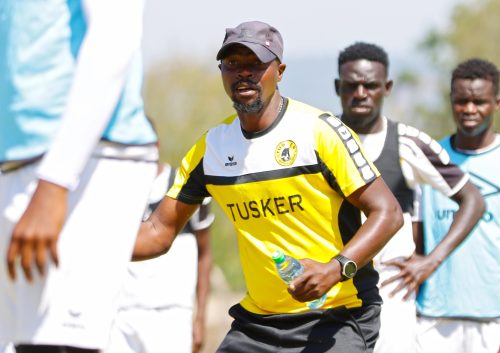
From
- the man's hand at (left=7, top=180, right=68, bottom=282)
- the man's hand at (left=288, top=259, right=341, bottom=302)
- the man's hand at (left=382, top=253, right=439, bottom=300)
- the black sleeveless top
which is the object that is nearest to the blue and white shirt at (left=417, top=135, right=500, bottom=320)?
the black sleeveless top

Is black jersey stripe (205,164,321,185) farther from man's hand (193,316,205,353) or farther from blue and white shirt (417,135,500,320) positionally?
man's hand (193,316,205,353)

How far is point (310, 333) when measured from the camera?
18.1 ft

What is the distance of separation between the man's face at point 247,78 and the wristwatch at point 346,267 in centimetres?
90

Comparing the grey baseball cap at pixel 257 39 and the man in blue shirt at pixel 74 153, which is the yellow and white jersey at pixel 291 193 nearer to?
the grey baseball cap at pixel 257 39

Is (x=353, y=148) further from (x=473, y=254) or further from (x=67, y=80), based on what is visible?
(x=473, y=254)

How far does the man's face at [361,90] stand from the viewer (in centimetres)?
830

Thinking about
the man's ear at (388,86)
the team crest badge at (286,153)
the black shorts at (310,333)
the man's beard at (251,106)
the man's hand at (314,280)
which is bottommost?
the black shorts at (310,333)

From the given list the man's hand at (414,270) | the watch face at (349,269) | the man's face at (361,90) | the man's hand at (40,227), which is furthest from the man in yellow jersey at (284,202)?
the man's face at (361,90)

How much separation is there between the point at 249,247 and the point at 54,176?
2474 mm

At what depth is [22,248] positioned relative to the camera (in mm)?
3295

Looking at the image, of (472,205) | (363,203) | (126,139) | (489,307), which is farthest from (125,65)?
(489,307)

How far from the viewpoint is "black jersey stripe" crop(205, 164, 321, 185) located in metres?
5.49

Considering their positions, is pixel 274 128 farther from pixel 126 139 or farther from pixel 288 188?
pixel 126 139

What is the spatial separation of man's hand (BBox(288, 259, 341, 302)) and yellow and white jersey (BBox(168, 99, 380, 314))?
484 mm
